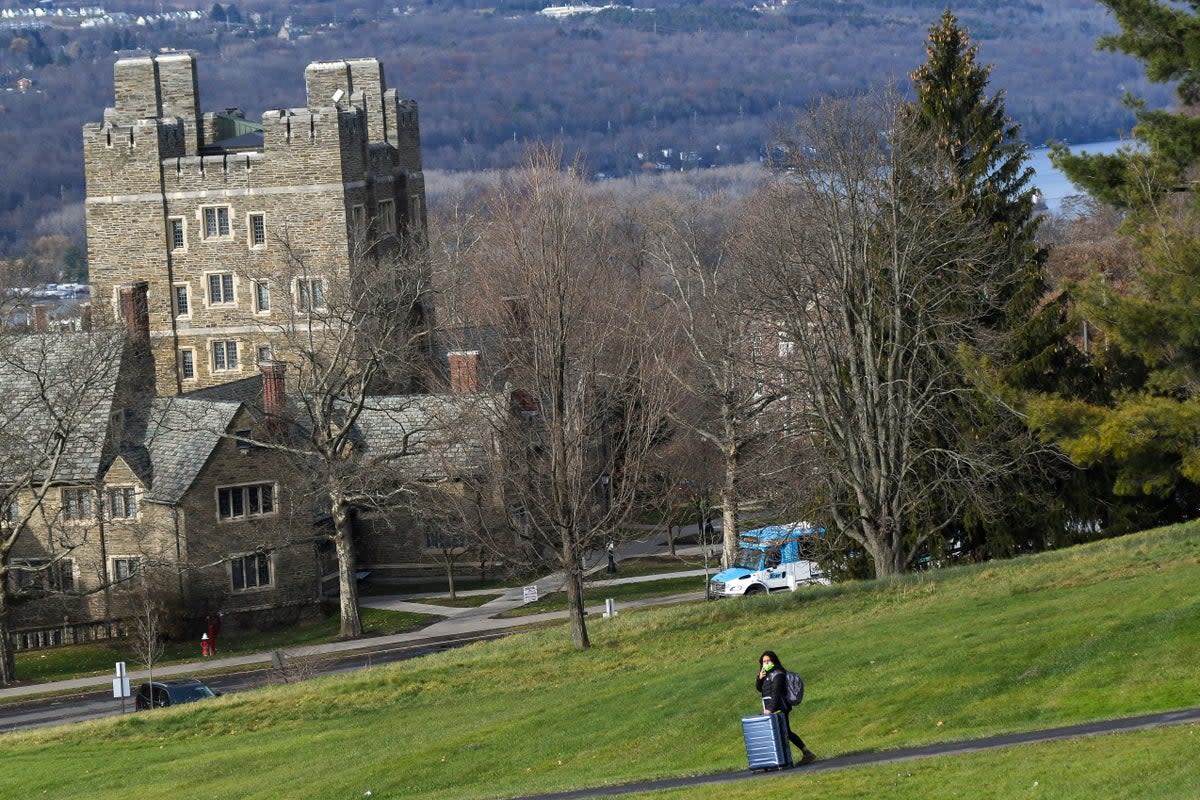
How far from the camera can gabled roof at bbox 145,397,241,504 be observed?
182 ft

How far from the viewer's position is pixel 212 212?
7250 centimetres

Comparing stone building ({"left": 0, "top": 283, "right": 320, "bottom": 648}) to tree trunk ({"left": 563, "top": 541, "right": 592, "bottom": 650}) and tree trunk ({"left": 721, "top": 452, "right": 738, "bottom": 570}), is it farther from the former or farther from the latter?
tree trunk ({"left": 563, "top": 541, "right": 592, "bottom": 650})

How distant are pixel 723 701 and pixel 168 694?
17.1 m

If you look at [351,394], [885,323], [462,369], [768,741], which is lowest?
[768,741]

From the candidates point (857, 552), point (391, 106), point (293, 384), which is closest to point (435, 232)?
point (391, 106)

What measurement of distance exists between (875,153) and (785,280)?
158 inches

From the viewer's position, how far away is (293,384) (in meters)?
68.6

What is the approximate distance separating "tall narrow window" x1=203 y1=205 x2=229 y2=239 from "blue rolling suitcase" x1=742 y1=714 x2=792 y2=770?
174ft

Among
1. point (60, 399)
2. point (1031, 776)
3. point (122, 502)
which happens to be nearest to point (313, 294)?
point (122, 502)

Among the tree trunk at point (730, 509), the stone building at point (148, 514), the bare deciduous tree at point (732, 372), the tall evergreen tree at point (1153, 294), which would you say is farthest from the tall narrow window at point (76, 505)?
the tall evergreen tree at point (1153, 294)

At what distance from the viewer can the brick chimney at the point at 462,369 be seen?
58469 mm

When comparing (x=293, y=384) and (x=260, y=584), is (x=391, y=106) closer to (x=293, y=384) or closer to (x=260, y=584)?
(x=293, y=384)

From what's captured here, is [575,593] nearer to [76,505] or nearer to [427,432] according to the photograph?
[427,432]

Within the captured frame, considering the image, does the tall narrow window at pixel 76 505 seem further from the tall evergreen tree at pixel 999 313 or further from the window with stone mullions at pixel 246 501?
the tall evergreen tree at pixel 999 313
